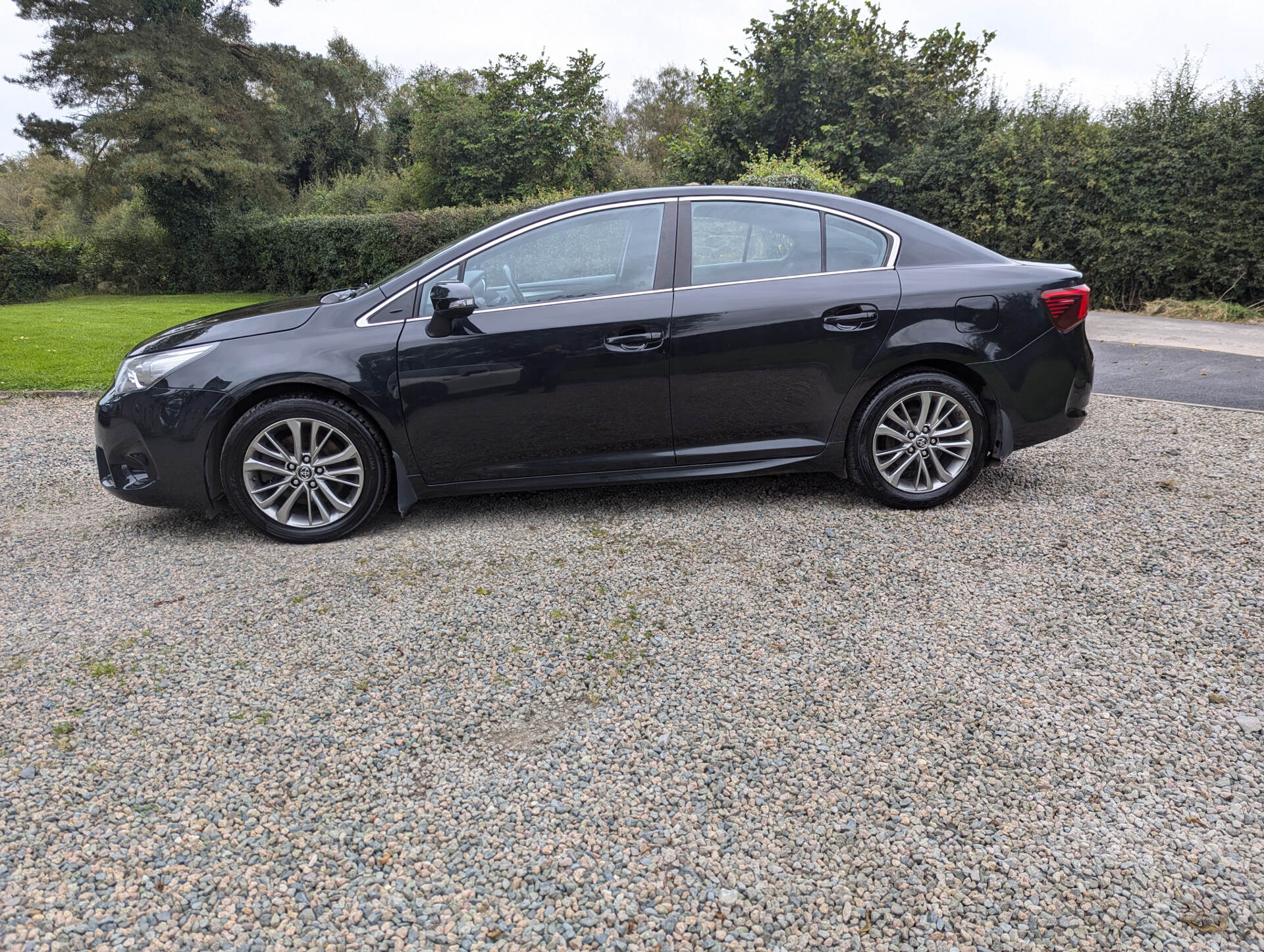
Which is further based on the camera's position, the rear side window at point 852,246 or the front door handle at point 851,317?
the rear side window at point 852,246

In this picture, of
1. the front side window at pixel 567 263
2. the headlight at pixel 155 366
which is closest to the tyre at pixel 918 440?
the front side window at pixel 567 263

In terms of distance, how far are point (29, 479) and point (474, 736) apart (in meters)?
4.76

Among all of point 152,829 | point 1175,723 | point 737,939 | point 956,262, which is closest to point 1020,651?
point 1175,723

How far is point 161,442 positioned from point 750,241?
10.2ft

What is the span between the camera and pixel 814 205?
14.9ft

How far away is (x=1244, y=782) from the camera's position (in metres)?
2.36

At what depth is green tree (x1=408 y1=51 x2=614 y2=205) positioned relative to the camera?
29.4m

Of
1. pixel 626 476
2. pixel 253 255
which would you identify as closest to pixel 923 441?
pixel 626 476

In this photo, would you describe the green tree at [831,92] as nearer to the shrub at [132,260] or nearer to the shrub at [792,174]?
the shrub at [792,174]

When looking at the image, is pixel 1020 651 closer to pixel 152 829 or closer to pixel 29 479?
pixel 152 829

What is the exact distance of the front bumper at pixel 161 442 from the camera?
4148 mm

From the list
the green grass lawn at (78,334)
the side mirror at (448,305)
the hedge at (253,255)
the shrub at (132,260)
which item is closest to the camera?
the side mirror at (448,305)

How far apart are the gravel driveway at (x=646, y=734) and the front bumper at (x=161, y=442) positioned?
303 millimetres

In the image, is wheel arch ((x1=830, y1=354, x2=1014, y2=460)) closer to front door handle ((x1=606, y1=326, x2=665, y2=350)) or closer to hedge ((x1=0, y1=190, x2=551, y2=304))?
front door handle ((x1=606, y1=326, x2=665, y2=350))
